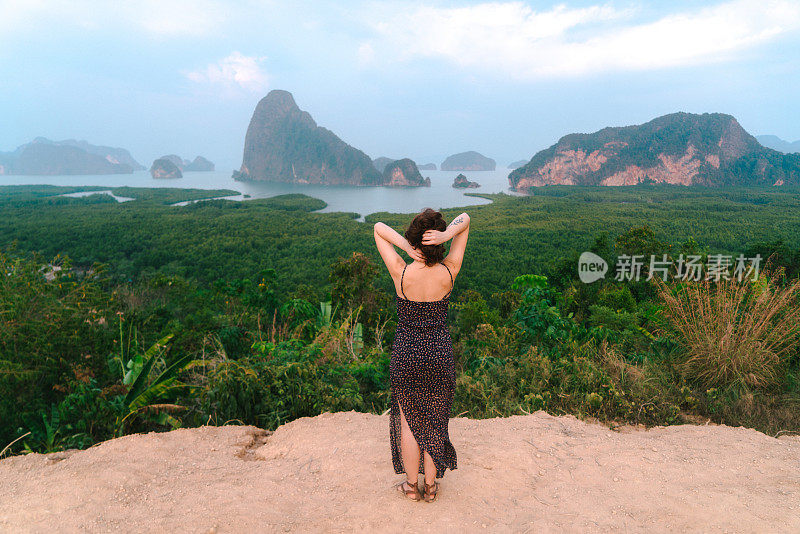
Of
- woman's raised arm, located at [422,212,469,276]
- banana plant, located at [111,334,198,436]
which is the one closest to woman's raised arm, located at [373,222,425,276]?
woman's raised arm, located at [422,212,469,276]

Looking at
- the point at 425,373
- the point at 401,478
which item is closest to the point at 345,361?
the point at 401,478

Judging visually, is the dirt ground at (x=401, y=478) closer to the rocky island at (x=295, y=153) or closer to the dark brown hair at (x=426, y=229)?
the dark brown hair at (x=426, y=229)

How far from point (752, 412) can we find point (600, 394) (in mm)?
1148

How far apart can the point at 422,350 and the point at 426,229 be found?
2.01 ft

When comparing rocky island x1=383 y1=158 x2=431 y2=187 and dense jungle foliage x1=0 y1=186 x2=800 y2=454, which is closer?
dense jungle foliage x1=0 y1=186 x2=800 y2=454

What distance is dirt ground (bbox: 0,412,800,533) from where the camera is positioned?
1795 mm

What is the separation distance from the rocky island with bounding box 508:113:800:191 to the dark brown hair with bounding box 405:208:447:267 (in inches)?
3119

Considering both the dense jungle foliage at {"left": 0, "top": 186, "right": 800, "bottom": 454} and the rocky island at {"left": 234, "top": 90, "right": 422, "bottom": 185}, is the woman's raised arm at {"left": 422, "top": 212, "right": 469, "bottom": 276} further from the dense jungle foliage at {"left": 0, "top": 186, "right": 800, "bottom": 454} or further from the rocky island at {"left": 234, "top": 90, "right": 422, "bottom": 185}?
the rocky island at {"left": 234, "top": 90, "right": 422, "bottom": 185}

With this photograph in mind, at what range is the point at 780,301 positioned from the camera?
135 inches

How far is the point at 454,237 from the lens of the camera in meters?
2.01

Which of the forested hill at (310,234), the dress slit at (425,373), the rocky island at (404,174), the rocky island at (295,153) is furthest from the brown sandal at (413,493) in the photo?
the rocky island at (295,153)

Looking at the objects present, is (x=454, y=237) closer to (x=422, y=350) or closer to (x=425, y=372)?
(x=422, y=350)

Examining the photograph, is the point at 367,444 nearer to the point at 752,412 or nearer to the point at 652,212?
the point at 752,412

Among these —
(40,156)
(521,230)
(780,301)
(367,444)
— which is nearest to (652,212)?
(521,230)
